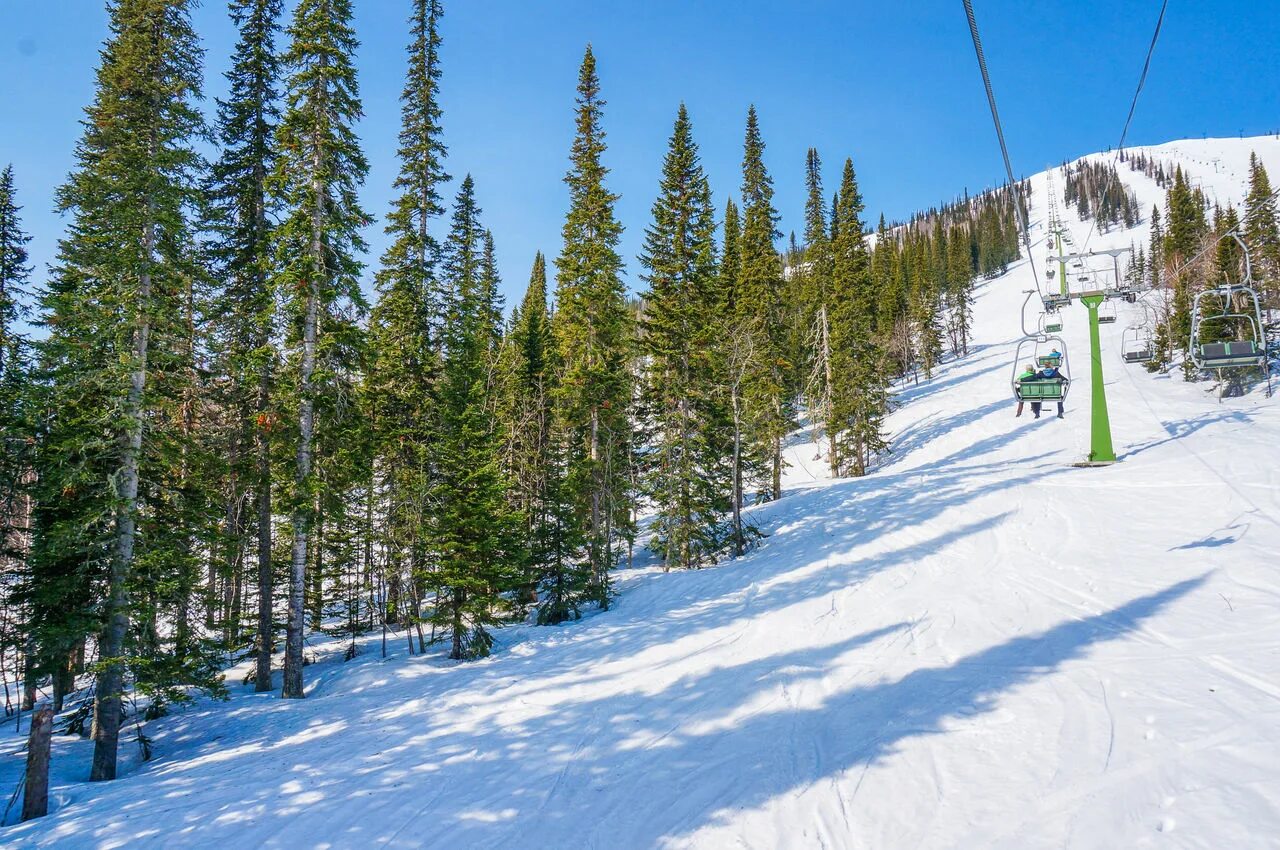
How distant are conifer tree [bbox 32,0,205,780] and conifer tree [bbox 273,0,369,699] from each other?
2021 mm

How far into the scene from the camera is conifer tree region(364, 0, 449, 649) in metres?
16.9

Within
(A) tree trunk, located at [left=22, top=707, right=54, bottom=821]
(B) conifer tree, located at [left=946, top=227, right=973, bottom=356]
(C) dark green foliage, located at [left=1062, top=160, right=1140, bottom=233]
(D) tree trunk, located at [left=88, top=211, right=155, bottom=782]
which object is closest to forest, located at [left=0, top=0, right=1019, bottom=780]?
(D) tree trunk, located at [left=88, top=211, right=155, bottom=782]

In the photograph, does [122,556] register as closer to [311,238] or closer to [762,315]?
Answer: [311,238]

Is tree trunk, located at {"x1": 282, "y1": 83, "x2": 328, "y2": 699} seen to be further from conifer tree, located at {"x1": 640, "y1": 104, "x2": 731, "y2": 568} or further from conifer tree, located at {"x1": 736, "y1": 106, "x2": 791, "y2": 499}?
conifer tree, located at {"x1": 736, "y1": 106, "x2": 791, "y2": 499}

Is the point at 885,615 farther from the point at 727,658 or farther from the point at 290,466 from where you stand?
the point at 290,466

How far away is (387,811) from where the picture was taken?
643 cm

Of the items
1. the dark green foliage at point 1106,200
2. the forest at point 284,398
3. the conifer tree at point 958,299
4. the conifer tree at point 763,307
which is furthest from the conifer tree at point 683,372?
the dark green foliage at point 1106,200

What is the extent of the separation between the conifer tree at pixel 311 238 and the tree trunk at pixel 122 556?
→ 2768 millimetres

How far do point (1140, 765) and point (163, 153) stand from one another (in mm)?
18697

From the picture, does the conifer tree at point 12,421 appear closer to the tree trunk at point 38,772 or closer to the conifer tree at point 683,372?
the tree trunk at point 38,772

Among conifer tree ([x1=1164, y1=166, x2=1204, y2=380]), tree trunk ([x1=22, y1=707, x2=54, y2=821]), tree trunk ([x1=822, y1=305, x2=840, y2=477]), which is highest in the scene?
conifer tree ([x1=1164, y1=166, x2=1204, y2=380])

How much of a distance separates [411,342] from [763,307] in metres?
18.5

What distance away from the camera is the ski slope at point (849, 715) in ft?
17.2

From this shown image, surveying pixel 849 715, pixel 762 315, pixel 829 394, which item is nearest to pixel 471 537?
pixel 849 715
